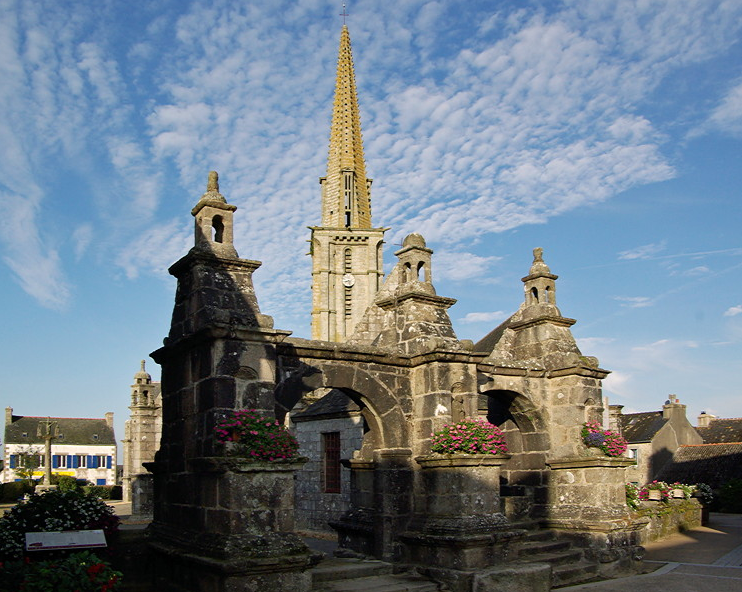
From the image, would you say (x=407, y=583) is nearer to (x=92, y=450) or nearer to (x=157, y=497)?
(x=157, y=497)

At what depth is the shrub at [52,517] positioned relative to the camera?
27.5ft

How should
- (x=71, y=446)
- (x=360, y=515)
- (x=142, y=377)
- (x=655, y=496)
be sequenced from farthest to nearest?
(x=71, y=446) → (x=142, y=377) → (x=655, y=496) → (x=360, y=515)

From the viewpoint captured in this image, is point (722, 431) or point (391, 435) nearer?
point (391, 435)

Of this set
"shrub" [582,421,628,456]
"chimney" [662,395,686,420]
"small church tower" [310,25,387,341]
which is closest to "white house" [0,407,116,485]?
"small church tower" [310,25,387,341]

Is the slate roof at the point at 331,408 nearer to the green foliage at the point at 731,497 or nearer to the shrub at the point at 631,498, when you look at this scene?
the shrub at the point at 631,498

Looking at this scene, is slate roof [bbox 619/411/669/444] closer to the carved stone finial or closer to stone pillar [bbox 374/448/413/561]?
stone pillar [bbox 374/448/413/561]

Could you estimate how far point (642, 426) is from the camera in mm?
33656

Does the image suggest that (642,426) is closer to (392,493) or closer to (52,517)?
(392,493)

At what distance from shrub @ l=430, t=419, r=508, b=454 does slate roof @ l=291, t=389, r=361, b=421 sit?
7.57 metres

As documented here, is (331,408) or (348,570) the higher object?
(331,408)

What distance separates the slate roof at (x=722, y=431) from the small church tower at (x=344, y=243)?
74.4 feet

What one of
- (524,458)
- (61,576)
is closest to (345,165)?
(524,458)

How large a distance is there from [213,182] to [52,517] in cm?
494

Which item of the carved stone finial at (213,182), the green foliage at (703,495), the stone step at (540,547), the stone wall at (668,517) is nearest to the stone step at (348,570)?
the stone step at (540,547)
